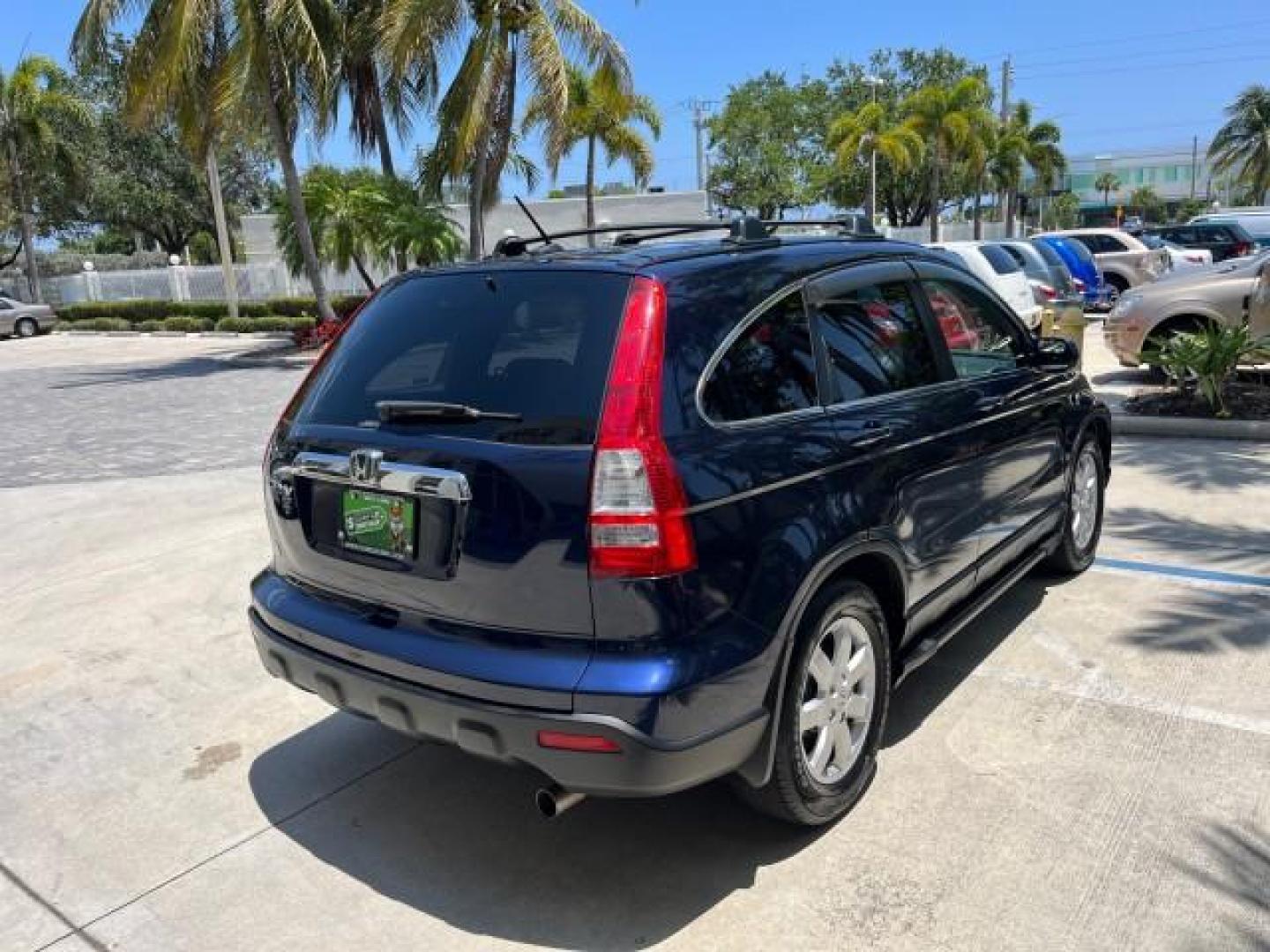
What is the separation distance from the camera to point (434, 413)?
9.50ft

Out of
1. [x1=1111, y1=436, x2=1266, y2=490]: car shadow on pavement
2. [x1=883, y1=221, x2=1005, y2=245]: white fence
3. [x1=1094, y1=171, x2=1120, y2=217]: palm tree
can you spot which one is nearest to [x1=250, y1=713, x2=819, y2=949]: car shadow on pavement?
[x1=1111, y1=436, x2=1266, y2=490]: car shadow on pavement

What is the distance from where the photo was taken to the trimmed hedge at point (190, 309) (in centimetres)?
2783

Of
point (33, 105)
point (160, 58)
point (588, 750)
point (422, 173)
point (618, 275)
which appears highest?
point (33, 105)

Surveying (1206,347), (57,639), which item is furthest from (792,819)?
(1206,347)

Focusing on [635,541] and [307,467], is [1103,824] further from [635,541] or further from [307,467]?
[307,467]

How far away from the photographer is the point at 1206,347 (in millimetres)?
8148

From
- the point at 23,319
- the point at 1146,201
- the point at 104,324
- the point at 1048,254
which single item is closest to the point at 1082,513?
the point at 1048,254

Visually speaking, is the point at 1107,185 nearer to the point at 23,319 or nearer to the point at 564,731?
the point at 23,319

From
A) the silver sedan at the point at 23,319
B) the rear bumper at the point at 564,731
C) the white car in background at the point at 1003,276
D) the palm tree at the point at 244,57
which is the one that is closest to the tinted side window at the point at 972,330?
the rear bumper at the point at 564,731

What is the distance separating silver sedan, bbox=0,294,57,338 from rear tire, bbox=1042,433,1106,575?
34.7 metres

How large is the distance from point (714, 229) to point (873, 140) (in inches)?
1443

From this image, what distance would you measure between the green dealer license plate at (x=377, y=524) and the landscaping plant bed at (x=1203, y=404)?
762 cm

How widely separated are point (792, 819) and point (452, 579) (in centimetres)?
128

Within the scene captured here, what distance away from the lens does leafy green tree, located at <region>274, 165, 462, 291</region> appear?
2088 centimetres
